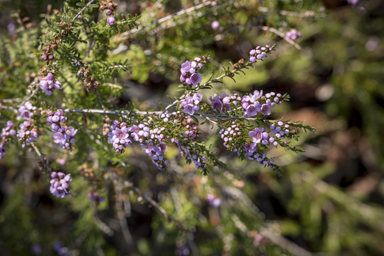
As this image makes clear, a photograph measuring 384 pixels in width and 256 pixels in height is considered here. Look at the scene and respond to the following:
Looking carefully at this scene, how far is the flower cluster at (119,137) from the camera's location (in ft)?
5.93

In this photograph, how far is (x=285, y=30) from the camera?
306 cm

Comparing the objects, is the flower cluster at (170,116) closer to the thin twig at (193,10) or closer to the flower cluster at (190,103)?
the flower cluster at (190,103)

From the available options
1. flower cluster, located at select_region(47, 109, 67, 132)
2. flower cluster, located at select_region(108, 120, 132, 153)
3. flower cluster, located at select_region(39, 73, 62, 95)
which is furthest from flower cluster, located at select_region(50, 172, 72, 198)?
flower cluster, located at select_region(39, 73, 62, 95)

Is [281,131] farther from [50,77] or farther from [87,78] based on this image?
[50,77]

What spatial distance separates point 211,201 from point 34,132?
2.56 meters

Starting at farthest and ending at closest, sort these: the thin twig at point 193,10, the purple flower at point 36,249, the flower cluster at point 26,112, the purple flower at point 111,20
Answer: the purple flower at point 36,249 < the thin twig at point 193,10 < the flower cluster at point 26,112 < the purple flower at point 111,20

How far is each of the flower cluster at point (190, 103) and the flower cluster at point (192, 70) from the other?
0.38ft

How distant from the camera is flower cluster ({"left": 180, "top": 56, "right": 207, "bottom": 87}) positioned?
180 centimetres

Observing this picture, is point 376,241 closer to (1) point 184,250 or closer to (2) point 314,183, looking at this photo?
(2) point 314,183

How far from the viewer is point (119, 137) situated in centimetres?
190

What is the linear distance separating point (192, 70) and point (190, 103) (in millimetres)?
223

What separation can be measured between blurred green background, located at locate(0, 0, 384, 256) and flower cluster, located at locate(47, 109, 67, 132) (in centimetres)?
86

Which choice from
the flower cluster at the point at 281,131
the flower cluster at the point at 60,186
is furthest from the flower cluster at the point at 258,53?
the flower cluster at the point at 60,186

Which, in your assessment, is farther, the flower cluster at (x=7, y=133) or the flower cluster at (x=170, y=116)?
the flower cluster at (x=7, y=133)
